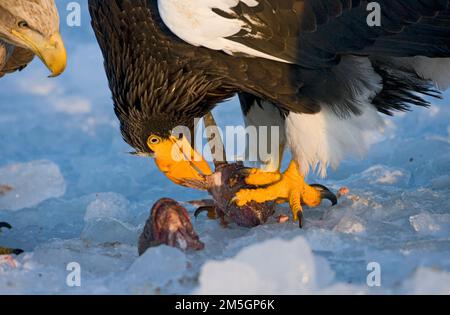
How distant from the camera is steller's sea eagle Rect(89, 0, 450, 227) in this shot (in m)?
4.17

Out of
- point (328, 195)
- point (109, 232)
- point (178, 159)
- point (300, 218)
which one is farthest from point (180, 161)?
point (328, 195)

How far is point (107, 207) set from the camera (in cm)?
519

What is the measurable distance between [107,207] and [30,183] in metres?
0.83

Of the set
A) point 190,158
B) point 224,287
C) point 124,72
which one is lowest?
point 224,287

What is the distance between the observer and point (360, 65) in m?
4.46

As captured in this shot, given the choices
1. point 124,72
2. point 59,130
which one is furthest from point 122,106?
point 59,130

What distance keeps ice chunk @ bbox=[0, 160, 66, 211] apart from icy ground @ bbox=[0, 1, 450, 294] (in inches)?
0.4

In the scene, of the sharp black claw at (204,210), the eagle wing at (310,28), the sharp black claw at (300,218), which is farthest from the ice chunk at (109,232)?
the eagle wing at (310,28)

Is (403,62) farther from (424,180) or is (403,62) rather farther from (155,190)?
(155,190)

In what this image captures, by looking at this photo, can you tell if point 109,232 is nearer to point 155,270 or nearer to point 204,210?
point 204,210

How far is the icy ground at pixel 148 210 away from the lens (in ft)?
10.9

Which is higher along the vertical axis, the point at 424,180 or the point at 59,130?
the point at 59,130

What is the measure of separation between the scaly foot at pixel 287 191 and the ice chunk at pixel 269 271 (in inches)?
36.6

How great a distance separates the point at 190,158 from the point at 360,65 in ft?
3.25
